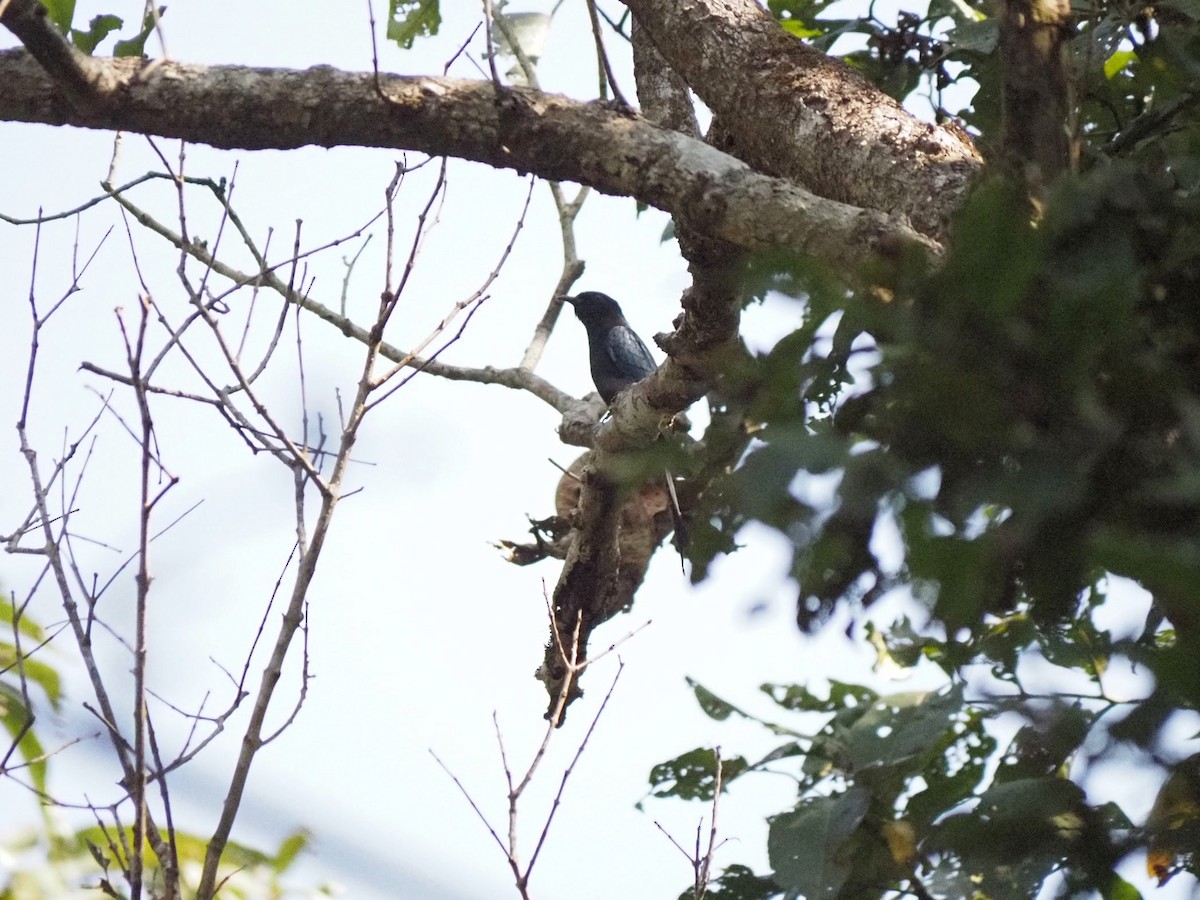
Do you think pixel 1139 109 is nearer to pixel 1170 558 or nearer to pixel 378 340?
pixel 378 340

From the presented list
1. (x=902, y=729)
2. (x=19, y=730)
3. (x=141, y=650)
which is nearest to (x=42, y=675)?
(x=19, y=730)

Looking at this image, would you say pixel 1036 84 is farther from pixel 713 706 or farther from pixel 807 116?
pixel 713 706

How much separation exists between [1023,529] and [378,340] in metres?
1.78

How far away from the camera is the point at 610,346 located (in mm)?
6840

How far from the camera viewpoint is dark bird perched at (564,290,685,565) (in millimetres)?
6719

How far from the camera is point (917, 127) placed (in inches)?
84.0

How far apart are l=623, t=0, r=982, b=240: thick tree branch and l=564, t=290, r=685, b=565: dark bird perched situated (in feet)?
12.6

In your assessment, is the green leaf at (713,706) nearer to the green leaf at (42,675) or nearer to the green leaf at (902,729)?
the green leaf at (902,729)

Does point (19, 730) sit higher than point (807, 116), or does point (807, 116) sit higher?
point (807, 116)

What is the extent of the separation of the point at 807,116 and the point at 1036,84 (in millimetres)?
1205

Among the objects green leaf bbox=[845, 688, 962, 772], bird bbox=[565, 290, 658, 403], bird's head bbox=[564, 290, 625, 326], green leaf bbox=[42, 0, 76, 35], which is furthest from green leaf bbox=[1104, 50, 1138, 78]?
bird's head bbox=[564, 290, 625, 326]

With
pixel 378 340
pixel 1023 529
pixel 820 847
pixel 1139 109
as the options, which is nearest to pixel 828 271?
pixel 1023 529

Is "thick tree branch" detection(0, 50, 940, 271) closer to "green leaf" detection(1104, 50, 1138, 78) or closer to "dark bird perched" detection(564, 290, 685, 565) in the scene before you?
"green leaf" detection(1104, 50, 1138, 78)

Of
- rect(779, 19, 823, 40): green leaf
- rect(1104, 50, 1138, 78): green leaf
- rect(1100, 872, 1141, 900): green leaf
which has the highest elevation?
rect(779, 19, 823, 40): green leaf
